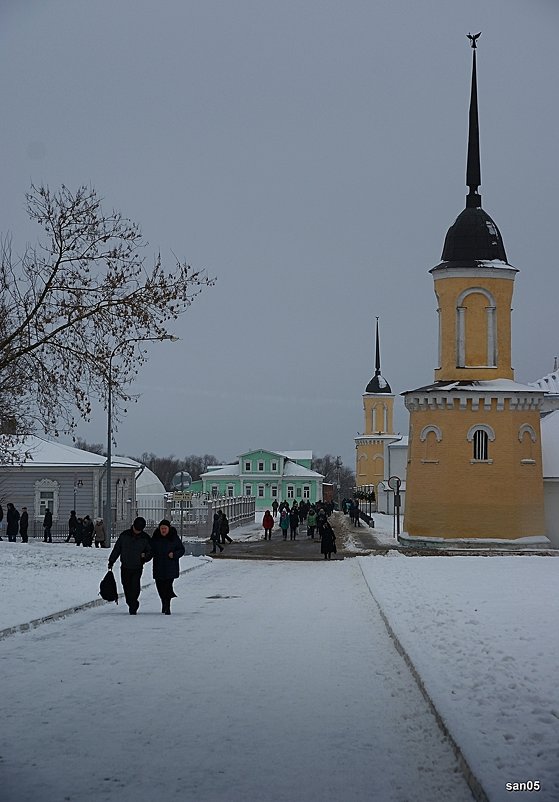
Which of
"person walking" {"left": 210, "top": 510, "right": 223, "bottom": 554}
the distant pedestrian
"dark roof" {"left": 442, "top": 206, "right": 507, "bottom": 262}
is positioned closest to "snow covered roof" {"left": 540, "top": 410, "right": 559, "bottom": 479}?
"dark roof" {"left": 442, "top": 206, "right": 507, "bottom": 262}

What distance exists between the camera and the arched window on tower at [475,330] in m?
45.7

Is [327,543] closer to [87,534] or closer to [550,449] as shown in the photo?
[87,534]

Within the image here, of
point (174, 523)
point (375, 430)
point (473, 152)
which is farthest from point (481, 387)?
point (375, 430)

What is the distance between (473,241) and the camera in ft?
150

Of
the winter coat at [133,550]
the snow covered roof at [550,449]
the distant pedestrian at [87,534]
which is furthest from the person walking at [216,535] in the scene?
the winter coat at [133,550]

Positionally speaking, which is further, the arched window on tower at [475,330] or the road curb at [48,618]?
the arched window on tower at [475,330]

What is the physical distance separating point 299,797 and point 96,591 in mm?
14438

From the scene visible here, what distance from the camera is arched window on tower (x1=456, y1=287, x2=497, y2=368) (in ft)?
150

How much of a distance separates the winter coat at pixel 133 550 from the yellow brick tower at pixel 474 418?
28.5m

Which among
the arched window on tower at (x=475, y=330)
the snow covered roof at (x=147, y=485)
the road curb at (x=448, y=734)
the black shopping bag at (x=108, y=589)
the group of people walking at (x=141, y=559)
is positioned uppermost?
the arched window on tower at (x=475, y=330)

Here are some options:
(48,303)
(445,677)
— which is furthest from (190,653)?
(48,303)

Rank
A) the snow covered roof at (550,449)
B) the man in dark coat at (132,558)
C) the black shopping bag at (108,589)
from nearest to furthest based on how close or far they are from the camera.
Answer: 1. the man in dark coat at (132,558)
2. the black shopping bag at (108,589)
3. the snow covered roof at (550,449)

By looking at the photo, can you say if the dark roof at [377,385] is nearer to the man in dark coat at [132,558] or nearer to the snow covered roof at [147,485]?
the snow covered roof at [147,485]

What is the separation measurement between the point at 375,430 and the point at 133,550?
321 ft
